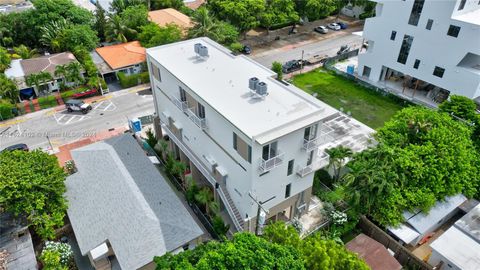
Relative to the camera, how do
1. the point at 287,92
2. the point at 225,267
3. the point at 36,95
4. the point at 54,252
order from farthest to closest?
the point at 36,95
the point at 287,92
the point at 54,252
the point at 225,267

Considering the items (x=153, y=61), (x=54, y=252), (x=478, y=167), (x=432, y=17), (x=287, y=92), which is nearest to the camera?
(x=54, y=252)

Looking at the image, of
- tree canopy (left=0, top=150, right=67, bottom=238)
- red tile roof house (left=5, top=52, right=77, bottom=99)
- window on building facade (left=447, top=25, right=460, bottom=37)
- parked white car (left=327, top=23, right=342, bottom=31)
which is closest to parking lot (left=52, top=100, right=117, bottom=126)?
red tile roof house (left=5, top=52, right=77, bottom=99)

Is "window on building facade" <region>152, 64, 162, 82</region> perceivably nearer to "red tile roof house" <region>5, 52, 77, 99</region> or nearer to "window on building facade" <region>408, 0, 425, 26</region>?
"red tile roof house" <region>5, 52, 77, 99</region>

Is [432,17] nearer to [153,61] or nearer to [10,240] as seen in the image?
[153,61]

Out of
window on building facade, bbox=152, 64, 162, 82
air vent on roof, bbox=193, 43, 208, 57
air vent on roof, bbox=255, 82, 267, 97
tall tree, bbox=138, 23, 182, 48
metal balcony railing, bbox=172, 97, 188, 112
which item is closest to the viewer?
air vent on roof, bbox=255, 82, 267, 97

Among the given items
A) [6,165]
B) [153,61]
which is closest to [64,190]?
[6,165]

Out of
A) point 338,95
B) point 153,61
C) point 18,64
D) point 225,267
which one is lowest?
point 338,95

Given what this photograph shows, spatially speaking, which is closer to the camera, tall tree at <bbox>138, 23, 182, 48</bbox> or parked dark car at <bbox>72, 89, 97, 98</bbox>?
parked dark car at <bbox>72, 89, 97, 98</bbox>
